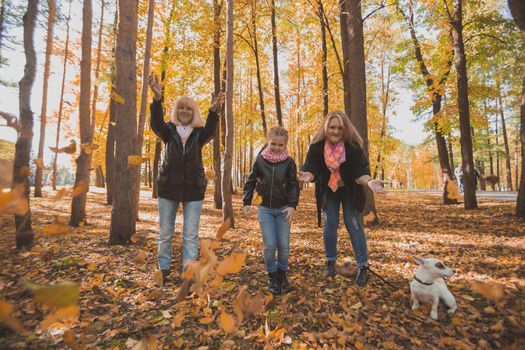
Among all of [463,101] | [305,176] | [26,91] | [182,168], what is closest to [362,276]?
[305,176]

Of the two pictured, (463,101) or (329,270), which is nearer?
(329,270)

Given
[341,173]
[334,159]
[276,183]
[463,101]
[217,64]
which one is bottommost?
[276,183]

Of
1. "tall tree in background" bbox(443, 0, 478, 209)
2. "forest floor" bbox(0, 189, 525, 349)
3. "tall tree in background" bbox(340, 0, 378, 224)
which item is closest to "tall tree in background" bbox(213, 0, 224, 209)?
"tall tree in background" bbox(340, 0, 378, 224)

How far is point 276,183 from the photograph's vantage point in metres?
3.09

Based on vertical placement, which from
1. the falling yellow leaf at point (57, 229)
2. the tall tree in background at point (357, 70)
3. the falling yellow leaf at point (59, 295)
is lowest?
the falling yellow leaf at point (59, 295)

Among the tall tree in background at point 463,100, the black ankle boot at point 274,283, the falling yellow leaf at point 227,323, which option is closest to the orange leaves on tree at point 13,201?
the falling yellow leaf at point 227,323

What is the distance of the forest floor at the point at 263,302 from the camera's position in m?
2.29

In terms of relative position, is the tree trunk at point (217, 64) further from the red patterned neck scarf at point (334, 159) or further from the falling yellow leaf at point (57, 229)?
the falling yellow leaf at point (57, 229)

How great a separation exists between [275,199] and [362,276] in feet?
4.71

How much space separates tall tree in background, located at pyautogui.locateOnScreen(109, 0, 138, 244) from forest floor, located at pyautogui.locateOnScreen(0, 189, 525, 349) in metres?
0.44

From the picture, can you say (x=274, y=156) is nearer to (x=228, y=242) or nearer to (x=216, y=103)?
(x=216, y=103)

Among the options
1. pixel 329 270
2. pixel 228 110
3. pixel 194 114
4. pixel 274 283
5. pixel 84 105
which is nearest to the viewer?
pixel 274 283

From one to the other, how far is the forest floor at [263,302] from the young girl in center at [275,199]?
35cm

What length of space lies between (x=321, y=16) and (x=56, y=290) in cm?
1125
